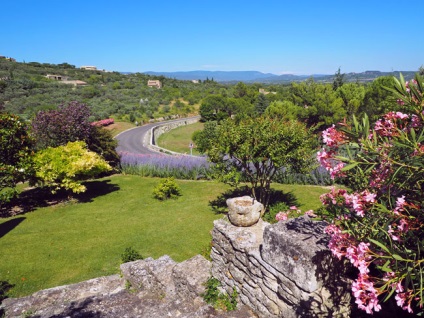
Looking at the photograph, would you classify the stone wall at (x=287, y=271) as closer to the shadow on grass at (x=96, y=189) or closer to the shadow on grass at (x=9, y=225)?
the shadow on grass at (x=9, y=225)

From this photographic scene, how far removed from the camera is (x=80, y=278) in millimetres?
7777

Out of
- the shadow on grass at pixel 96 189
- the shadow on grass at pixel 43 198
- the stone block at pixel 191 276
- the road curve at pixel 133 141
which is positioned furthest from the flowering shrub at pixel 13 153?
the road curve at pixel 133 141

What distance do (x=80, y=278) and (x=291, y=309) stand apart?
6.22m

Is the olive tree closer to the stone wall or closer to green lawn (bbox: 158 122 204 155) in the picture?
the stone wall

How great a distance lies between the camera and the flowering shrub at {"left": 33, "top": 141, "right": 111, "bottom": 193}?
12789mm

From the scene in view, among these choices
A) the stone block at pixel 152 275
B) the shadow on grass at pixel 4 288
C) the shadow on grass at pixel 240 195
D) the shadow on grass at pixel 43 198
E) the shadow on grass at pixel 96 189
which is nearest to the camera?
the stone block at pixel 152 275

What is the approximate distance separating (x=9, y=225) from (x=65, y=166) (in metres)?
3.09

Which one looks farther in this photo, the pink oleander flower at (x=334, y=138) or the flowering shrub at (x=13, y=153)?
the flowering shrub at (x=13, y=153)

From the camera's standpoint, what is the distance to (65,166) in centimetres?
1294

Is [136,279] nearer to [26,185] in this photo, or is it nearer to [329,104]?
[26,185]

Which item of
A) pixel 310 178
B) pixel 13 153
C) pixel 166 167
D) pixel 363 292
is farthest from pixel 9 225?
pixel 310 178

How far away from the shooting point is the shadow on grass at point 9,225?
10.9 m

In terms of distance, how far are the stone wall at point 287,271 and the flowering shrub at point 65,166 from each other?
1028 centimetres

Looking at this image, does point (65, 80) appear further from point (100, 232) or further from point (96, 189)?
point (100, 232)
